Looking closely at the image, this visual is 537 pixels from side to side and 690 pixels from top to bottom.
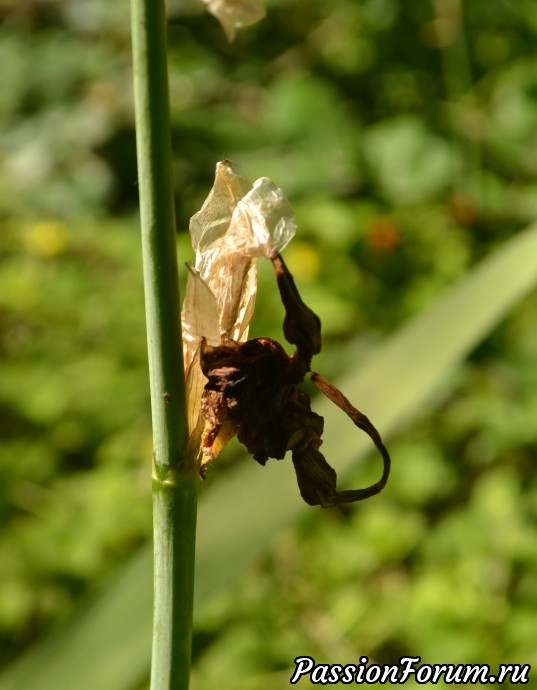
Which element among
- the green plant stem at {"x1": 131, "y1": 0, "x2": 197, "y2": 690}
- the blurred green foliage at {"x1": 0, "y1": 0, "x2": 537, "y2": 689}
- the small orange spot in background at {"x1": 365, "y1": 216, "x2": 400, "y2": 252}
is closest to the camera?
the green plant stem at {"x1": 131, "y1": 0, "x2": 197, "y2": 690}

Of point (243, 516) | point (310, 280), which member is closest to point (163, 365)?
point (243, 516)

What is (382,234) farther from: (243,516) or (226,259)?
(226,259)

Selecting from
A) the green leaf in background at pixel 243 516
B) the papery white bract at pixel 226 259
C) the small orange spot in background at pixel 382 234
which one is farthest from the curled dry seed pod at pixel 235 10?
the small orange spot in background at pixel 382 234

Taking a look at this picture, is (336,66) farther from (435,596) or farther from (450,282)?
(435,596)

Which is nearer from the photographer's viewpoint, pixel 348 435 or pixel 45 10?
pixel 348 435

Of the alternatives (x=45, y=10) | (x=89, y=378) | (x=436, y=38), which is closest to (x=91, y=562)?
(x=89, y=378)

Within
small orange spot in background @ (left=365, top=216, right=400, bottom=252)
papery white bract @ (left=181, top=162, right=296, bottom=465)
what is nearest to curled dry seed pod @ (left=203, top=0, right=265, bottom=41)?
papery white bract @ (left=181, top=162, right=296, bottom=465)

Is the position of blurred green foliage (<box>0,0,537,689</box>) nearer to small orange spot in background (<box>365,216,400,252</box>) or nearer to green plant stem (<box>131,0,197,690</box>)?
small orange spot in background (<box>365,216,400,252</box>)
